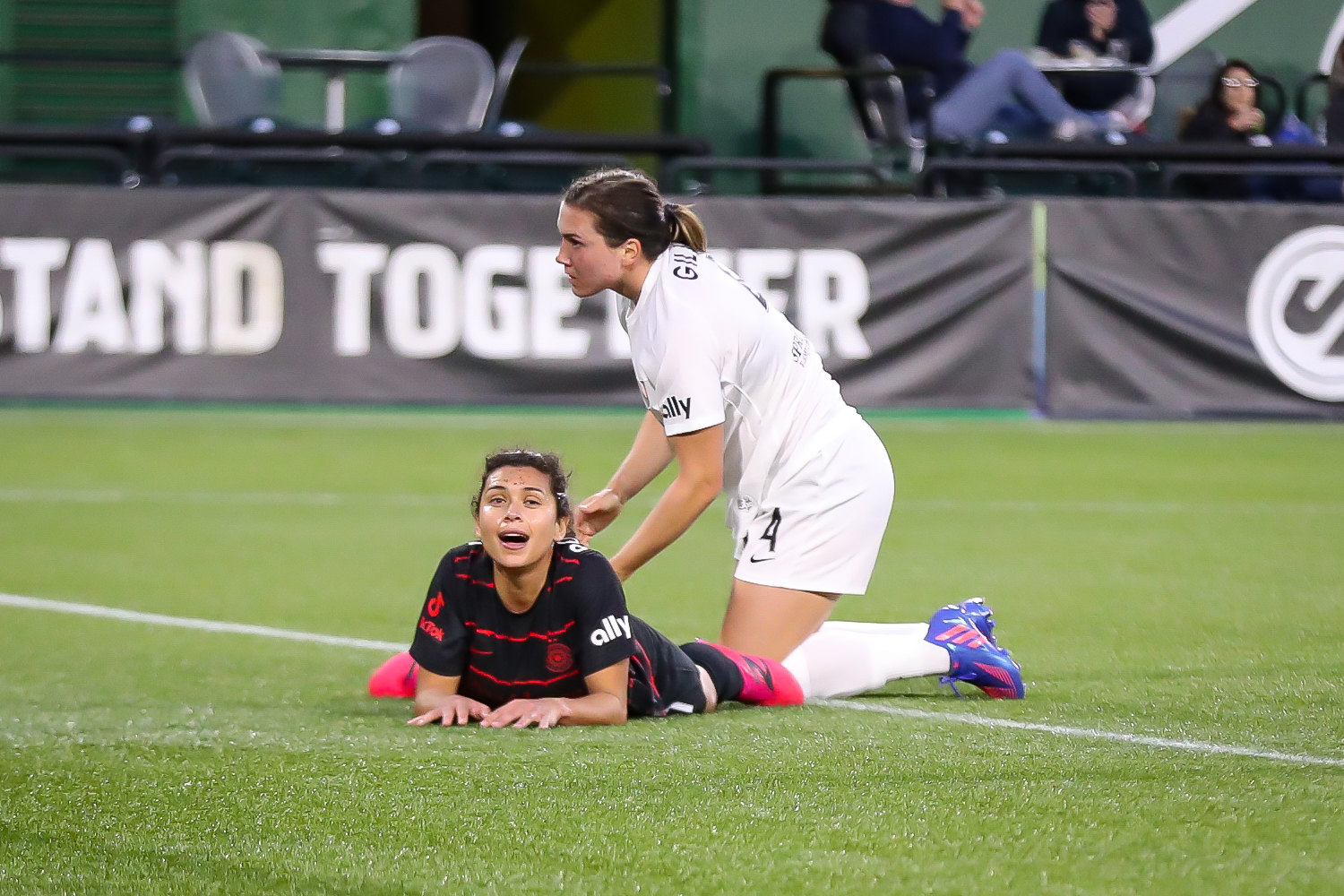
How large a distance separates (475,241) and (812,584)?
28.0 ft

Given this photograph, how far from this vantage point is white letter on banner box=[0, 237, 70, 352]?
43.0 feet

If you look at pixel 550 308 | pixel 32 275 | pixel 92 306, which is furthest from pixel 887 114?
pixel 32 275

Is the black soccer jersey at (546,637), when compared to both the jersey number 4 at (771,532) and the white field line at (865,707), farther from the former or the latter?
the white field line at (865,707)

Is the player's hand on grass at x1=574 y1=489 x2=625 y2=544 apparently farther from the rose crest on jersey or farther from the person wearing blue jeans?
the person wearing blue jeans

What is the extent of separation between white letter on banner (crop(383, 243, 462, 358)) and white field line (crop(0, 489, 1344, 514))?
10.8ft

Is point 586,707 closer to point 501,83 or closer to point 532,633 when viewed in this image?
point 532,633

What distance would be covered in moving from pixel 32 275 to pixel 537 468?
954cm

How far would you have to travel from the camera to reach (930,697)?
530 centimetres

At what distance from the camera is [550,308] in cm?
1341

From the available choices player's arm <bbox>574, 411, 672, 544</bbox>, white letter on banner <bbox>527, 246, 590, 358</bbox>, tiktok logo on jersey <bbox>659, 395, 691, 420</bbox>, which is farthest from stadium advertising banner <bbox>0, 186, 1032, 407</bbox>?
tiktok logo on jersey <bbox>659, 395, 691, 420</bbox>

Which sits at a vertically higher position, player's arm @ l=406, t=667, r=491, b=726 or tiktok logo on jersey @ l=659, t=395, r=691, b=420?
tiktok logo on jersey @ l=659, t=395, r=691, b=420

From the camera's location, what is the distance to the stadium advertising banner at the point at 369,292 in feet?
43.3

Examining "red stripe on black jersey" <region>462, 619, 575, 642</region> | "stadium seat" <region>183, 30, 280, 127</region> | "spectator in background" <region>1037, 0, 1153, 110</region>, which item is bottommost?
"red stripe on black jersey" <region>462, 619, 575, 642</region>

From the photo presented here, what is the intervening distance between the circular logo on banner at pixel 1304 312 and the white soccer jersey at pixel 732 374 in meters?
9.05
